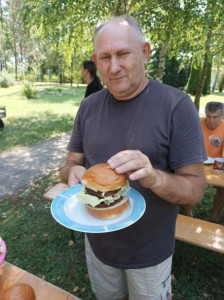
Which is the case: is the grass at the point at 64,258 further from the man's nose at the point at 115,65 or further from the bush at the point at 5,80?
the bush at the point at 5,80

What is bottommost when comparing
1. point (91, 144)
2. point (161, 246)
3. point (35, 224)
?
point (35, 224)

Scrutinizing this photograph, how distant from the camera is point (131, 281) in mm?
1803

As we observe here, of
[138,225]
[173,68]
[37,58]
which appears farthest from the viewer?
[37,58]

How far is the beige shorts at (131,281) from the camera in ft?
5.68

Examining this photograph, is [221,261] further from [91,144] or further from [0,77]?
[0,77]

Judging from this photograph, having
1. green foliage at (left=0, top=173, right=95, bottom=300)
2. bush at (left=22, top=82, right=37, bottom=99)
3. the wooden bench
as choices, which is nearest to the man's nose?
the wooden bench

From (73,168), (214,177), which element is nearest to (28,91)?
(214,177)

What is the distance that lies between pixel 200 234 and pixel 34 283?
6.64 feet

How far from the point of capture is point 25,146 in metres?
8.13

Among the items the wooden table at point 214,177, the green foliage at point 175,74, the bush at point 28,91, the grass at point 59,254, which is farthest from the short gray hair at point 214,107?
the green foliage at point 175,74

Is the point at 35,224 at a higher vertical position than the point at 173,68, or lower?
lower

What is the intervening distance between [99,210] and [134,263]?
52cm

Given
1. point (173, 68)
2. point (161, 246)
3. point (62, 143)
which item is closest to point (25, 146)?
point (62, 143)

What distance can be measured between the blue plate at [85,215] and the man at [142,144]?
4.8 inches
